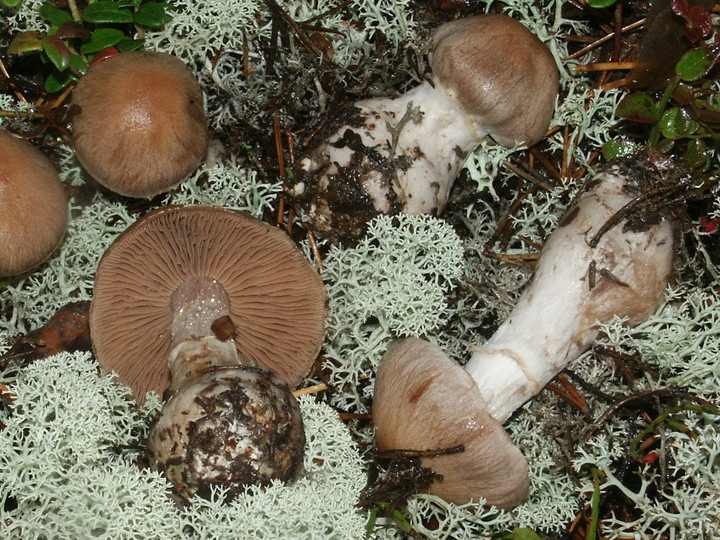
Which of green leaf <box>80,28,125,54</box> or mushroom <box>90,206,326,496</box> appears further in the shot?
green leaf <box>80,28,125,54</box>

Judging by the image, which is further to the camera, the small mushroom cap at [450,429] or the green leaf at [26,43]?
the green leaf at [26,43]

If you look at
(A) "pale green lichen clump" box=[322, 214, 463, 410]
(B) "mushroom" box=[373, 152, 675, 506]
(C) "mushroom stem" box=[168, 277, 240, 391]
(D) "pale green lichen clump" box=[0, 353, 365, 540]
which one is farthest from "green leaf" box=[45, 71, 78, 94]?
(B) "mushroom" box=[373, 152, 675, 506]

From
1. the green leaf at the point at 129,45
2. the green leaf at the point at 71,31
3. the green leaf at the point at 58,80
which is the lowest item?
the green leaf at the point at 58,80

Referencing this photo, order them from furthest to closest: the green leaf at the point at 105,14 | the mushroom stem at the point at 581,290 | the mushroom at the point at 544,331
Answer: the green leaf at the point at 105,14, the mushroom stem at the point at 581,290, the mushroom at the point at 544,331

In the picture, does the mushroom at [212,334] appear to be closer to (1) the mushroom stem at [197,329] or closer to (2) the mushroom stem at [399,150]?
(1) the mushroom stem at [197,329]

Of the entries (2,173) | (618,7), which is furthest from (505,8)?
(2,173)

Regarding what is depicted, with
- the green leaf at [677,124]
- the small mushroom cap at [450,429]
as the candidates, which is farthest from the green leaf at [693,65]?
the small mushroom cap at [450,429]

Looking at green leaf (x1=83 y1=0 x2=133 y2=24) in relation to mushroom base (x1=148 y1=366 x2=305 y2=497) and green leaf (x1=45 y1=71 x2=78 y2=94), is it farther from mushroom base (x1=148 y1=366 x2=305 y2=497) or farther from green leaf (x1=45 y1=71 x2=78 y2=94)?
mushroom base (x1=148 y1=366 x2=305 y2=497)
